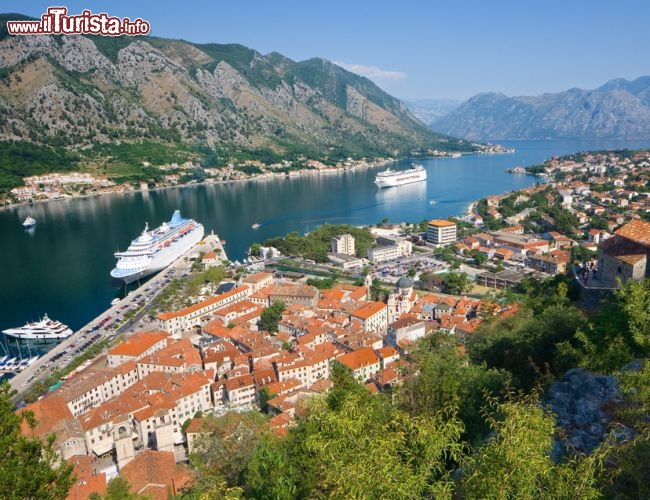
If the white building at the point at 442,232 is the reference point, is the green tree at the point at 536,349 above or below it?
above

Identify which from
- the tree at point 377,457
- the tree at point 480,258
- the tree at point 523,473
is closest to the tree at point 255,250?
the tree at point 480,258

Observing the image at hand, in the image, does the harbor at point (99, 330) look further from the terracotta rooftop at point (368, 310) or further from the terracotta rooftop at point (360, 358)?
the terracotta rooftop at point (360, 358)

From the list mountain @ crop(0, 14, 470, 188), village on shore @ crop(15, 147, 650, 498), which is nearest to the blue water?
village on shore @ crop(15, 147, 650, 498)

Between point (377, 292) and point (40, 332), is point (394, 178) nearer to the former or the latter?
point (377, 292)

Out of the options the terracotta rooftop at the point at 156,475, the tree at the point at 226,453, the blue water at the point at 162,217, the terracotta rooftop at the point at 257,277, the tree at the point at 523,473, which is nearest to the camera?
the tree at the point at 523,473

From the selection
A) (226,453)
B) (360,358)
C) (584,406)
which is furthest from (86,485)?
(584,406)

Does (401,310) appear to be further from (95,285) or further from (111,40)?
(111,40)
